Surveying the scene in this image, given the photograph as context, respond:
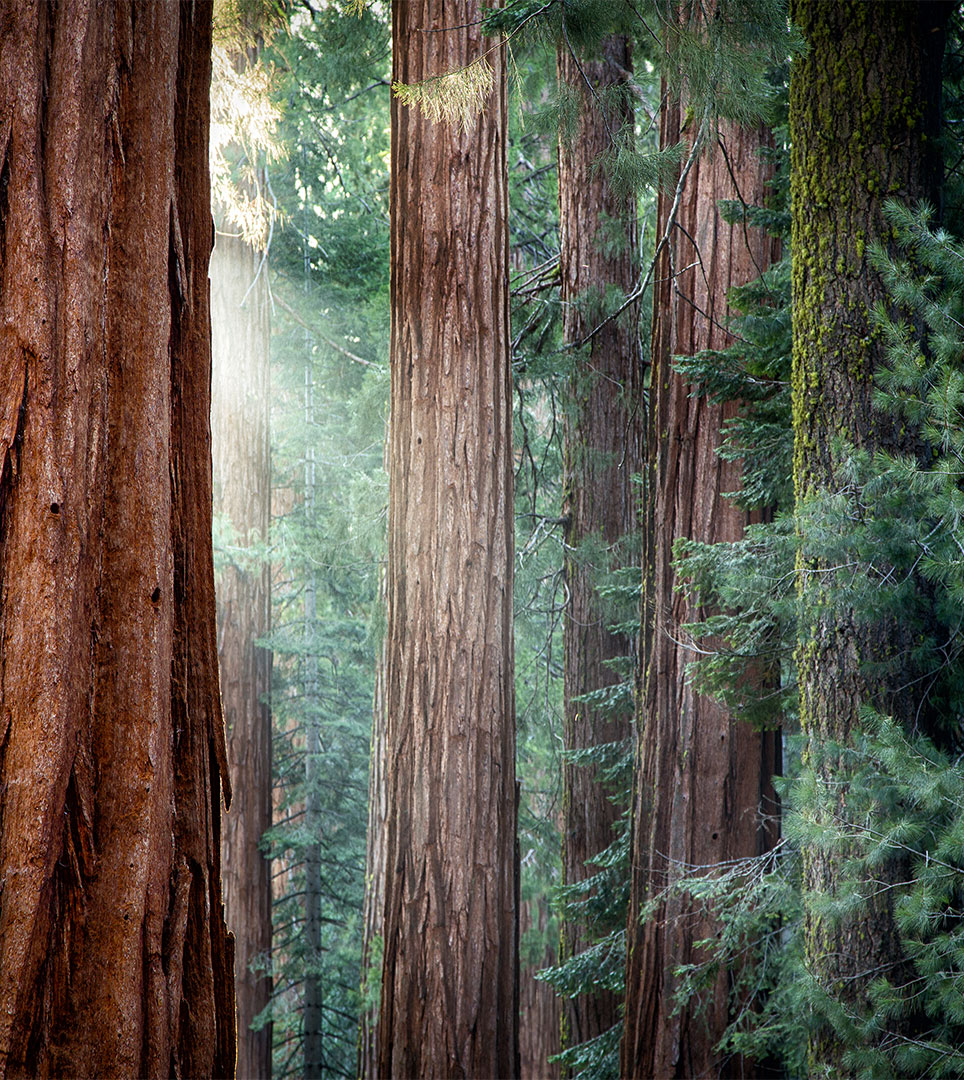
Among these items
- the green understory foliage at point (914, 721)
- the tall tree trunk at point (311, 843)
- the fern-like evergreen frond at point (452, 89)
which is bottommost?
the tall tree trunk at point (311, 843)

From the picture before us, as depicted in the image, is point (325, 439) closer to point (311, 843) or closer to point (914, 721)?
point (311, 843)

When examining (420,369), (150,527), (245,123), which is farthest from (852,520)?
(245,123)

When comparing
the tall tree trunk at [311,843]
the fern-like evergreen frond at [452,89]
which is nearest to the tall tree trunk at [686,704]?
the fern-like evergreen frond at [452,89]

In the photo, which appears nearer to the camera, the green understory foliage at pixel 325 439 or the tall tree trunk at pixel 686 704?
the tall tree trunk at pixel 686 704

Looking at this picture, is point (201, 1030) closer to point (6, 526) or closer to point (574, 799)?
point (6, 526)

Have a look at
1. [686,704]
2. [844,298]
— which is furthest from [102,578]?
[686,704]

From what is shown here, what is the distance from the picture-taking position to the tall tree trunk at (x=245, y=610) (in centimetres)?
978

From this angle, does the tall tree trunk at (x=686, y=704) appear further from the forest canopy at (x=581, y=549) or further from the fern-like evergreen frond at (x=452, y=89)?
the fern-like evergreen frond at (x=452, y=89)

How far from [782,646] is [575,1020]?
4.39 metres

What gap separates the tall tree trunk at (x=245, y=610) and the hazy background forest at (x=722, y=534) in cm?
5

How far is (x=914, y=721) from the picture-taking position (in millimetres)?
3514

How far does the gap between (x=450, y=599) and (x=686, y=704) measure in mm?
1621

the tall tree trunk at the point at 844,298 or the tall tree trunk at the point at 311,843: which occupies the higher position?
the tall tree trunk at the point at 844,298

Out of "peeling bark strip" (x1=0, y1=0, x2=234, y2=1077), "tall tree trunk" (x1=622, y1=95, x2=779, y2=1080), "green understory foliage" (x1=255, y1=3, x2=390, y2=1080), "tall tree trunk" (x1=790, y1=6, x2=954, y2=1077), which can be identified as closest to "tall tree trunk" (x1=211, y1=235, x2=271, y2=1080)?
"green understory foliage" (x1=255, y1=3, x2=390, y2=1080)
